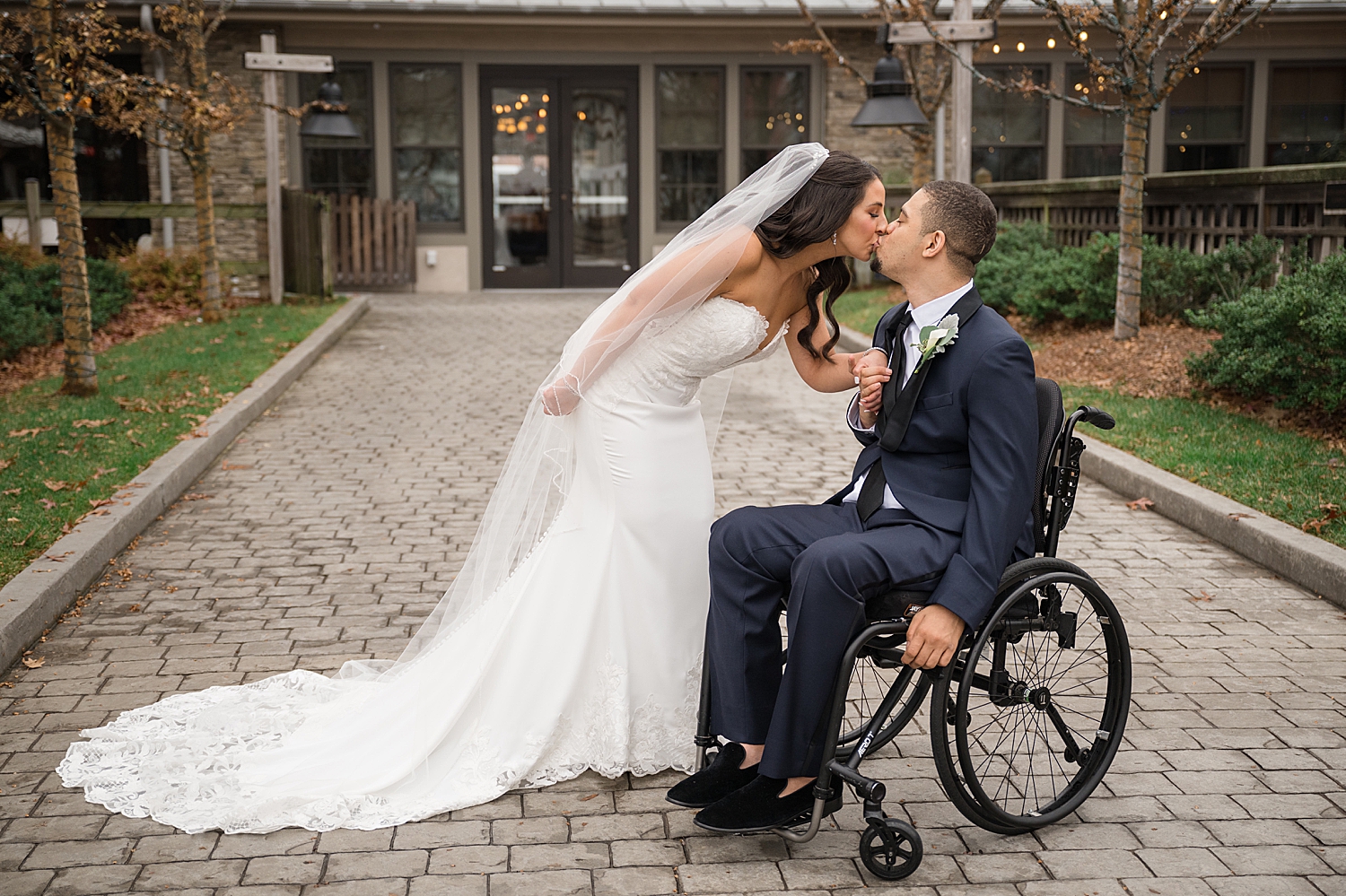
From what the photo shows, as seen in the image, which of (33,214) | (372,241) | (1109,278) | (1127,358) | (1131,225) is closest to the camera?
(1127,358)

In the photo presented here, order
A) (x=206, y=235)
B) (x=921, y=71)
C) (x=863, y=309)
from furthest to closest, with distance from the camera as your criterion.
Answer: (x=921, y=71) < (x=863, y=309) < (x=206, y=235)

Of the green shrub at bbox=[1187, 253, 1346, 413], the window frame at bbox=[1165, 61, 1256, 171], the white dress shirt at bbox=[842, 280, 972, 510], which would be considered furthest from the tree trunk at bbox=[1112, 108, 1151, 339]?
the window frame at bbox=[1165, 61, 1256, 171]

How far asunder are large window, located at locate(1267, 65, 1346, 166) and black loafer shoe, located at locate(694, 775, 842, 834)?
66.6ft

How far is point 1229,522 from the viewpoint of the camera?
247 inches

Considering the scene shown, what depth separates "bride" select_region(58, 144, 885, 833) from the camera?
3.76 m

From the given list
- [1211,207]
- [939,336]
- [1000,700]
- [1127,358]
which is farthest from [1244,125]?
[1000,700]

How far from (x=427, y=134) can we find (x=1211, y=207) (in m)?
12.3

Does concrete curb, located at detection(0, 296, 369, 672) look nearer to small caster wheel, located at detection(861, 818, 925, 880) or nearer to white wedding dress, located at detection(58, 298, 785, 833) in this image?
white wedding dress, located at detection(58, 298, 785, 833)

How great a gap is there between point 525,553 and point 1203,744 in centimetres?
227

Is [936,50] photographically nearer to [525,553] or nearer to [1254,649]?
[1254,649]

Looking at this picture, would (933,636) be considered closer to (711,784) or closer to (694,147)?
(711,784)

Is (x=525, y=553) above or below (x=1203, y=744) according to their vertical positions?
above

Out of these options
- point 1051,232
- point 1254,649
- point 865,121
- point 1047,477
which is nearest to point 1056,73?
point 1051,232

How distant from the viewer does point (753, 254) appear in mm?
3850
